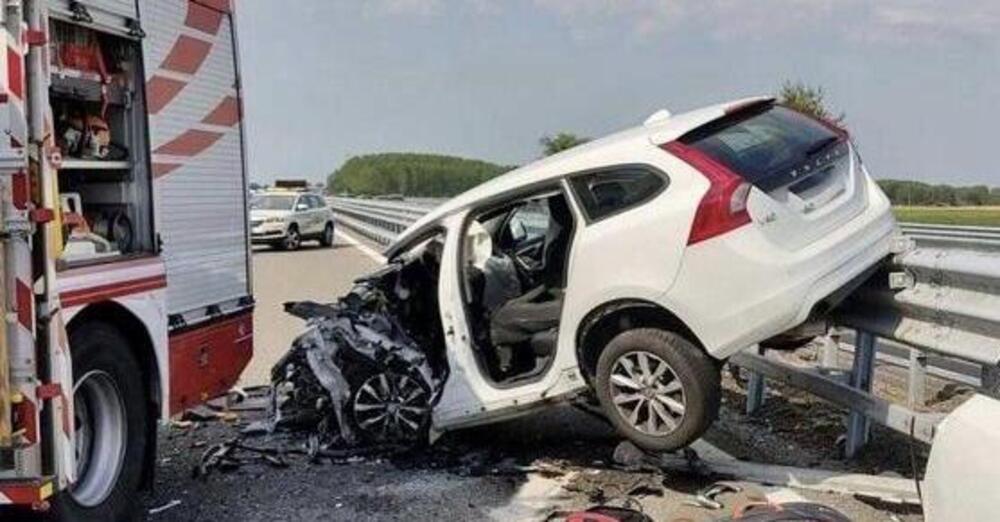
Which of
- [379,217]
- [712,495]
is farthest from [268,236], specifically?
[712,495]

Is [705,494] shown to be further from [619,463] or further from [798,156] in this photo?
[798,156]

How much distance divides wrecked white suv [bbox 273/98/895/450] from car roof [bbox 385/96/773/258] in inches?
0.6

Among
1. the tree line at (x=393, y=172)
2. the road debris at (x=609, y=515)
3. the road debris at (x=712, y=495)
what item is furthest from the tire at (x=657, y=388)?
the tree line at (x=393, y=172)

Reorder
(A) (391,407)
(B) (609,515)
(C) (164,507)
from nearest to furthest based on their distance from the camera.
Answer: (B) (609,515) < (C) (164,507) < (A) (391,407)

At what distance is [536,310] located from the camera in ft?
20.8

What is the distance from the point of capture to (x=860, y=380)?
6.04m

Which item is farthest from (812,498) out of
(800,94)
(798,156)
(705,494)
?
(800,94)

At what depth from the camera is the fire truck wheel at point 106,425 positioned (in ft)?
15.2

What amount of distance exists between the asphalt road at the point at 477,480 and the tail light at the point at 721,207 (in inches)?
51.0

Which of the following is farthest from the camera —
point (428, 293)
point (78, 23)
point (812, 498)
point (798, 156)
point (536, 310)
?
point (428, 293)

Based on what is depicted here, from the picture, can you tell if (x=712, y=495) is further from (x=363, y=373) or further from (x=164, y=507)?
(x=164, y=507)

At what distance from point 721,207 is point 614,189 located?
2.22ft

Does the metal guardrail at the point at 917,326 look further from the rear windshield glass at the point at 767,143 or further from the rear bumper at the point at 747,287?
the rear windshield glass at the point at 767,143

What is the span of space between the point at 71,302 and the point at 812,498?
11.5 ft
